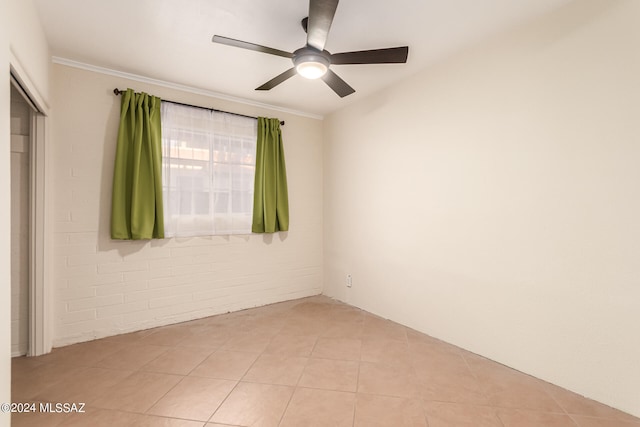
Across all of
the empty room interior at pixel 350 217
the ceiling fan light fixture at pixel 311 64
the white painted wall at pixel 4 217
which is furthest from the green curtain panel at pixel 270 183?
the white painted wall at pixel 4 217

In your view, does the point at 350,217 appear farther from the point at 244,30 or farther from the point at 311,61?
the point at 244,30

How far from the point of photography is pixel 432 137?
110 inches

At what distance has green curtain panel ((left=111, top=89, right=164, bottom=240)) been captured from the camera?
110 inches

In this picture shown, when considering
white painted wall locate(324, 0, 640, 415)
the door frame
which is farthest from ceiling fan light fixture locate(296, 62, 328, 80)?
the door frame

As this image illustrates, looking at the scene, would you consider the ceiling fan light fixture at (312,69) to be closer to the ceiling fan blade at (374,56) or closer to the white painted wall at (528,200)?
the ceiling fan blade at (374,56)

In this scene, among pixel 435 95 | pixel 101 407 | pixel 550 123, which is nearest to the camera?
pixel 101 407

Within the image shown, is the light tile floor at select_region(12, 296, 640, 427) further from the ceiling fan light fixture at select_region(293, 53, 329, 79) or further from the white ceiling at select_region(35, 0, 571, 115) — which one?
the white ceiling at select_region(35, 0, 571, 115)

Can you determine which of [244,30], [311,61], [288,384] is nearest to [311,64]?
[311,61]

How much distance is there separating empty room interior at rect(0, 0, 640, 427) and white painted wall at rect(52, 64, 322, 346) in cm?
2

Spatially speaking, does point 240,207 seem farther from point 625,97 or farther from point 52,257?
point 625,97

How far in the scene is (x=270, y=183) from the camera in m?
3.67

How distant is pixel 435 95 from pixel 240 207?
237cm

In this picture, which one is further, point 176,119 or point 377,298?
point 377,298

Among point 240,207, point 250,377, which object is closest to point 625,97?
point 250,377
